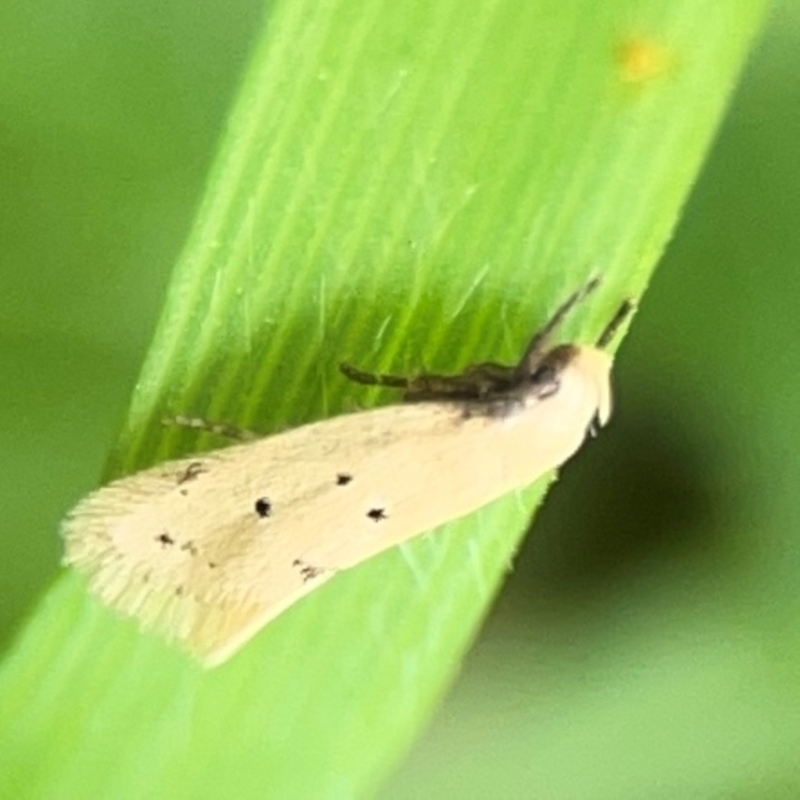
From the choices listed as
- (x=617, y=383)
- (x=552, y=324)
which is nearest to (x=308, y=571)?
(x=552, y=324)

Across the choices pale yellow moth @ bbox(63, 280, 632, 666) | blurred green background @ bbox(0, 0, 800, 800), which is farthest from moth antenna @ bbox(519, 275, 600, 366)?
blurred green background @ bbox(0, 0, 800, 800)

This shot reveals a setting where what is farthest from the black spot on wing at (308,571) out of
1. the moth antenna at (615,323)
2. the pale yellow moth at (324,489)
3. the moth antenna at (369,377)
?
the moth antenna at (615,323)

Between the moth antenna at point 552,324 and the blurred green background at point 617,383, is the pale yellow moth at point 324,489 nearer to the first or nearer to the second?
the moth antenna at point 552,324

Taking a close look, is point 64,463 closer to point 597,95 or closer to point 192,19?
point 192,19

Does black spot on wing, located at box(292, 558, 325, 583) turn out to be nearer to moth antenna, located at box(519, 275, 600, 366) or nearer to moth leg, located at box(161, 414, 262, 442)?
moth leg, located at box(161, 414, 262, 442)

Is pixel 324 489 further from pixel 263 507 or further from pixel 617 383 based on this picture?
pixel 617 383

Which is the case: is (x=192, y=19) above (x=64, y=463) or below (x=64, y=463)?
above

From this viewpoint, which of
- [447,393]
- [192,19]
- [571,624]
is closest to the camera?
[447,393]

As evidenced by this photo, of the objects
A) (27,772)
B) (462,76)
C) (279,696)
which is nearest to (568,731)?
(279,696)
